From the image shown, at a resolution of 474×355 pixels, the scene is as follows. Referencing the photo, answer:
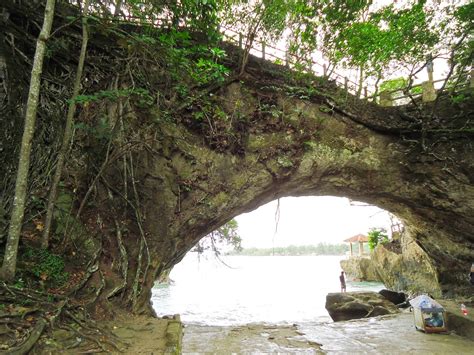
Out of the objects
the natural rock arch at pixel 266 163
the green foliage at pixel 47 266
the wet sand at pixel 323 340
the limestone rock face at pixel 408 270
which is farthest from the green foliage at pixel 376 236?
the green foliage at pixel 47 266

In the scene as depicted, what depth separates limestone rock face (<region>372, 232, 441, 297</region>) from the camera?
12898mm

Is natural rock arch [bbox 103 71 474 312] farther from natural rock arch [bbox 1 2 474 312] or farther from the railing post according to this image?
the railing post

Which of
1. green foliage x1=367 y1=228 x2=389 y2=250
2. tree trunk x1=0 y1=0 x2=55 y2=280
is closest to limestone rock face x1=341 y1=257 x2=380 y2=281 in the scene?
green foliage x1=367 y1=228 x2=389 y2=250

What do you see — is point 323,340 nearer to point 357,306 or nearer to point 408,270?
point 357,306

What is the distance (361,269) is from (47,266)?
24.9 metres

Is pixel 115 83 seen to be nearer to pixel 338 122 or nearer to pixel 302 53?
pixel 302 53

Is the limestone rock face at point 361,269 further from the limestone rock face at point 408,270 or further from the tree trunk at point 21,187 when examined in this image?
the tree trunk at point 21,187

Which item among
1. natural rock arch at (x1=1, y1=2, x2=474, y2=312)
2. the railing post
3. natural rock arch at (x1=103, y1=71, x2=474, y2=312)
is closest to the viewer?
natural rock arch at (x1=1, y1=2, x2=474, y2=312)

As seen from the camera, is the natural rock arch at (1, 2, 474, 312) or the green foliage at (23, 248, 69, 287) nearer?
the green foliage at (23, 248, 69, 287)

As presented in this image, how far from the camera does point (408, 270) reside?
14219mm

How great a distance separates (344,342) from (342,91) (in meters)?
6.03

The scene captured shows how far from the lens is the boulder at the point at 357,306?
8430mm

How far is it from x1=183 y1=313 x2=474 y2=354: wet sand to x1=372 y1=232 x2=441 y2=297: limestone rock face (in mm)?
7522

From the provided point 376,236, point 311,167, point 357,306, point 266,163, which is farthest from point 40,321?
point 376,236
